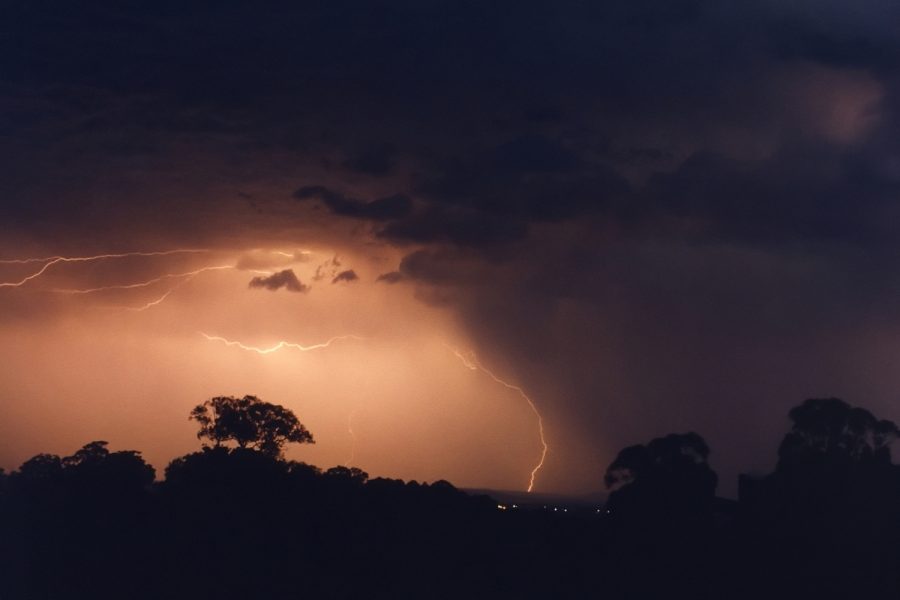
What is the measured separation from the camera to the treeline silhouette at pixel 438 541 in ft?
195

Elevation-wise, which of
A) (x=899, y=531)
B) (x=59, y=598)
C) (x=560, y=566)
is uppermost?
(x=899, y=531)

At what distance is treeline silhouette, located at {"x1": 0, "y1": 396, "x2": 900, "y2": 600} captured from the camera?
59.5 m

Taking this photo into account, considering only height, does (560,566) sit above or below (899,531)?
below

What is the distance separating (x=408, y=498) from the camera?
72062 mm

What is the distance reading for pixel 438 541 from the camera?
6444 centimetres

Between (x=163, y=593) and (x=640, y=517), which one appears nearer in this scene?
(x=163, y=593)

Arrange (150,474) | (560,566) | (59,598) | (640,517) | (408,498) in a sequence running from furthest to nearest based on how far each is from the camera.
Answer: (150,474)
(408,498)
(640,517)
(560,566)
(59,598)

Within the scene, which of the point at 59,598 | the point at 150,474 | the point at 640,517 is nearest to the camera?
the point at 59,598

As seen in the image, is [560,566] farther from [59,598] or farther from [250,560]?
[59,598]

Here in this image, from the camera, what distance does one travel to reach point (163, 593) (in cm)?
5872

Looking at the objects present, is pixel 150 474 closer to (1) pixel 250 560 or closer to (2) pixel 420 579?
(1) pixel 250 560

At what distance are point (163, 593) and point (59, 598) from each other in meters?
4.87

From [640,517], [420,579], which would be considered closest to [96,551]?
[420,579]

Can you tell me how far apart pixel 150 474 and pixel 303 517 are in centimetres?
1921
